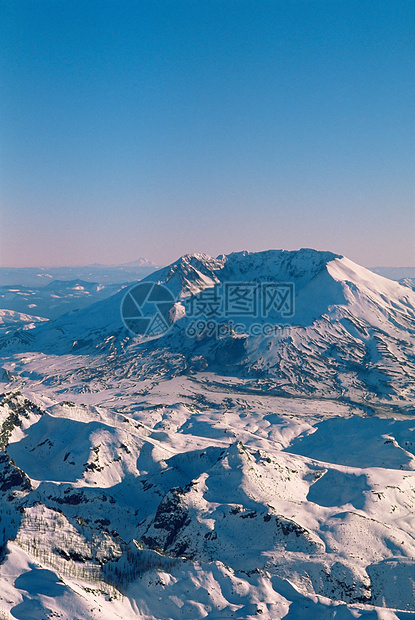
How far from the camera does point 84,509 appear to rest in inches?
5074

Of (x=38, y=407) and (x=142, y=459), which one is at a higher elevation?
(x=38, y=407)

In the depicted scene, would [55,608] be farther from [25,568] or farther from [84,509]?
[84,509]

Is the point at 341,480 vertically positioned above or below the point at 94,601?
below

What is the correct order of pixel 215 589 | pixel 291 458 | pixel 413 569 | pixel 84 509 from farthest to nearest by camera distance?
pixel 291 458 < pixel 84 509 < pixel 413 569 < pixel 215 589

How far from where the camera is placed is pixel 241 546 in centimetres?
11500

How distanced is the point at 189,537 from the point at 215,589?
26.4 meters

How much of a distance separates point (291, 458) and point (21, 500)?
97642mm

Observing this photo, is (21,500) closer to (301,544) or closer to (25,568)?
(25,568)

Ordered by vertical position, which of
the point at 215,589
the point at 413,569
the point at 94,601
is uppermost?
the point at 94,601

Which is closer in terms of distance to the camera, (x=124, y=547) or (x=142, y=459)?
(x=124, y=547)

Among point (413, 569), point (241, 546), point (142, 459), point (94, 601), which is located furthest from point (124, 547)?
point (413, 569)

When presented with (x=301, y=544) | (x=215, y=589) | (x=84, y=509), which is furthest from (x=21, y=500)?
(x=301, y=544)

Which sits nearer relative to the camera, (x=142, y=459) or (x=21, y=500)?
(x=21, y=500)

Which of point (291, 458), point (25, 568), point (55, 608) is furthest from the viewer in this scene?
point (291, 458)
